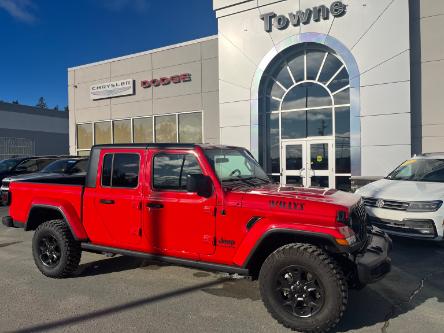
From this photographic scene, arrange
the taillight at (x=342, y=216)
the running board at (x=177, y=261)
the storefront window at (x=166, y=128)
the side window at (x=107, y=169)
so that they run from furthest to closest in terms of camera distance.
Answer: the storefront window at (x=166, y=128) < the side window at (x=107, y=169) < the running board at (x=177, y=261) < the taillight at (x=342, y=216)

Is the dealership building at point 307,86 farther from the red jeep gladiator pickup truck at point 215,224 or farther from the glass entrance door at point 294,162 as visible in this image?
the red jeep gladiator pickup truck at point 215,224

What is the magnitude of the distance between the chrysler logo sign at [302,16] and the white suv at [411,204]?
7215 mm

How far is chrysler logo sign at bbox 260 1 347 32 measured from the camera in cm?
1263

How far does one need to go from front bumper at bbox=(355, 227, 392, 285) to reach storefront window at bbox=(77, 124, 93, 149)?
721 inches

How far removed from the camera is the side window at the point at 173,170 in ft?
14.3

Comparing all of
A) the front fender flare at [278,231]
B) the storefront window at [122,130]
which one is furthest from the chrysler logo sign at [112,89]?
the front fender flare at [278,231]

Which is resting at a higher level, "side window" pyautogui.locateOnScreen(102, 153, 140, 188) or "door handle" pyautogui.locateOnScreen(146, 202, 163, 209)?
"side window" pyautogui.locateOnScreen(102, 153, 140, 188)

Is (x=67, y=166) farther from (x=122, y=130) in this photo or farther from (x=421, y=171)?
(x=421, y=171)

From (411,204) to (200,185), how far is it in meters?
4.21

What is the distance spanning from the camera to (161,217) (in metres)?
4.44

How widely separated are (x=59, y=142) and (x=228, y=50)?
134ft

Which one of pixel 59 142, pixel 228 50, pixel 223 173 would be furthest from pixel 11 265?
pixel 59 142

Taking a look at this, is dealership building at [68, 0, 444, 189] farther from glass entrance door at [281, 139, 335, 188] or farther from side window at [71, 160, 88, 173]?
side window at [71, 160, 88, 173]

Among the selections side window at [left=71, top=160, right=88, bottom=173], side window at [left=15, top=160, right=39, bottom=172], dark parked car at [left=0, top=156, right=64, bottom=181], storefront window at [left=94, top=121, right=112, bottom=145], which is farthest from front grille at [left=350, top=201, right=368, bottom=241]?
storefront window at [left=94, top=121, right=112, bottom=145]
